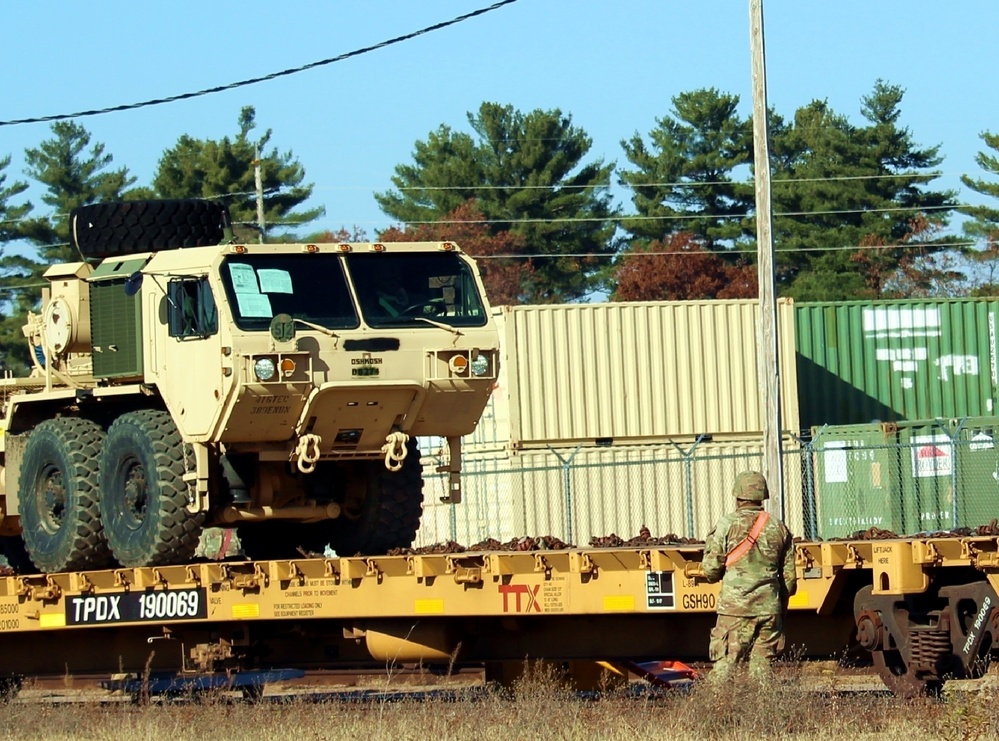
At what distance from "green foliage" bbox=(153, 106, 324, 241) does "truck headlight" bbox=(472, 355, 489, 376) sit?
48045 mm

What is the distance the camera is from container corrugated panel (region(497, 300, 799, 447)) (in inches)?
1094

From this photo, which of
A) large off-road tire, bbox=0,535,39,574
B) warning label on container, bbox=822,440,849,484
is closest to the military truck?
large off-road tire, bbox=0,535,39,574

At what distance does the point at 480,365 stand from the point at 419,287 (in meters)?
0.70

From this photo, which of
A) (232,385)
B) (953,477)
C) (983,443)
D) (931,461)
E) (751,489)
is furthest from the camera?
(931,461)

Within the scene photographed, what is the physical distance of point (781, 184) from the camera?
6469cm

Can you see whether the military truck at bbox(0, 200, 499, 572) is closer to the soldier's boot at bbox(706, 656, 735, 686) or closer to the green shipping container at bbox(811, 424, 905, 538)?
the soldier's boot at bbox(706, 656, 735, 686)

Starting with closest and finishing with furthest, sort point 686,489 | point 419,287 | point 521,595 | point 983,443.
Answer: point 521,595 < point 419,287 < point 983,443 < point 686,489

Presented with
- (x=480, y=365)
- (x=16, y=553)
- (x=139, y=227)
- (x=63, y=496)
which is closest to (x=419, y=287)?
(x=480, y=365)

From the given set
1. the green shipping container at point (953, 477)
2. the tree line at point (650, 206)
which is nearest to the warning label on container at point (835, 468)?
the green shipping container at point (953, 477)

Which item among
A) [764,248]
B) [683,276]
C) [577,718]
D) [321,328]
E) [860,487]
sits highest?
[683,276]

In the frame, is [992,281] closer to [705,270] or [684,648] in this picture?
[705,270]

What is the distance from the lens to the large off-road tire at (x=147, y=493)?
1172cm

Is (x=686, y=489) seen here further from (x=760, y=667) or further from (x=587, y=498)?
(x=760, y=667)

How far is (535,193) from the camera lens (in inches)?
2603
